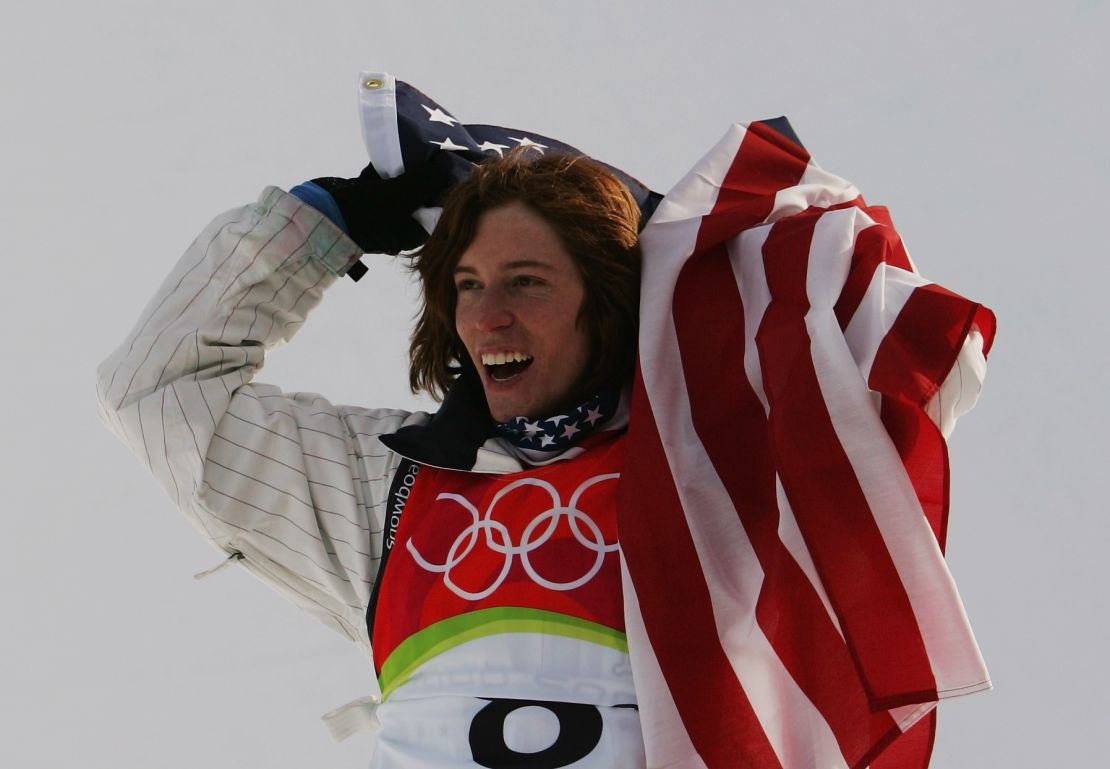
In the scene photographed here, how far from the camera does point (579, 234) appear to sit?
6.95 ft

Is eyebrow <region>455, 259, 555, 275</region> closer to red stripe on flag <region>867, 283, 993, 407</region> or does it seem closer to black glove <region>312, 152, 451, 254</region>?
black glove <region>312, 152, 451, 254</region>

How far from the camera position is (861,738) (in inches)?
67.8

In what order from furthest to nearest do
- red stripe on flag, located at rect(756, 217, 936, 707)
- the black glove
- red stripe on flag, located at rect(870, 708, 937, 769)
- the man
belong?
1. the black glove
2. the man
3. red stripe on flag, located at rect(870, 708, 937, 769)
4. red stripe on flag, located at rect(756, 217, 936, 707)

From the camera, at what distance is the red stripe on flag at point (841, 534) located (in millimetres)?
1665

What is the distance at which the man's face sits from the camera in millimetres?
2098

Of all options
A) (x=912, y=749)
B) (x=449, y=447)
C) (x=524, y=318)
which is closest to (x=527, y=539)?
(x=449, y=447)

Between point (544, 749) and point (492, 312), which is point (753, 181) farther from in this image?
point (544, 749)

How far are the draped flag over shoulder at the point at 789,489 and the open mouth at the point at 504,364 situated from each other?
0.18m

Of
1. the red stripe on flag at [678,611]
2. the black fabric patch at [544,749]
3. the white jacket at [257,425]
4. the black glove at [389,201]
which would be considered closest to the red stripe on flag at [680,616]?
the red stripe on flag at [678,611]

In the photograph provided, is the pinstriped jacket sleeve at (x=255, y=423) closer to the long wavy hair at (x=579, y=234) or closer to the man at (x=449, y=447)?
the man at (x=449, y=447)

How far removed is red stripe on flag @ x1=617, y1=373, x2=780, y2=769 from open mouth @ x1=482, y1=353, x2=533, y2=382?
24 centimetres

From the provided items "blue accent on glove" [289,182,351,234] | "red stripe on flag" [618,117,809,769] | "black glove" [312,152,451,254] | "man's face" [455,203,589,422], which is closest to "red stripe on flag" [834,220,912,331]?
"red stripe on flag" [618,117,809,769]

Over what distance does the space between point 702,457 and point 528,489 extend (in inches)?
9.1

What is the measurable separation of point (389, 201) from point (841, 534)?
0.90 metres
